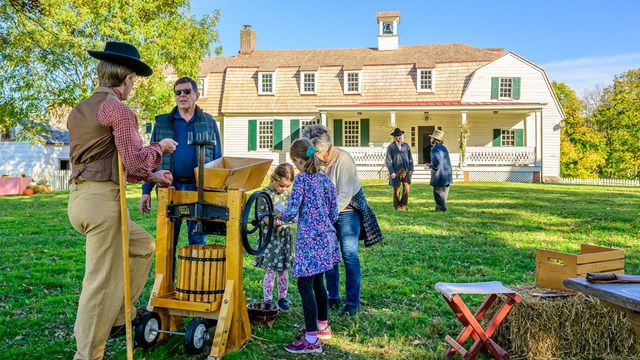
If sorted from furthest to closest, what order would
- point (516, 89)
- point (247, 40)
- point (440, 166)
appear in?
point (247, 40)
point (516, 89)
point (440, 166)

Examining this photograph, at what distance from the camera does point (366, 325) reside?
495cm

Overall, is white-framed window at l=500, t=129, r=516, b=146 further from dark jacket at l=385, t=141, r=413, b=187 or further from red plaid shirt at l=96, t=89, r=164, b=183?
red plaid shirt at l=96, t=89, r=164, b=183

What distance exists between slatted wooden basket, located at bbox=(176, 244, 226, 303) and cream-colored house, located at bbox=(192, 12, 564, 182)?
23033mm

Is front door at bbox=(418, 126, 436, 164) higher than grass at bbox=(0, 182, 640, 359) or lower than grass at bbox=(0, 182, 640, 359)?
higher

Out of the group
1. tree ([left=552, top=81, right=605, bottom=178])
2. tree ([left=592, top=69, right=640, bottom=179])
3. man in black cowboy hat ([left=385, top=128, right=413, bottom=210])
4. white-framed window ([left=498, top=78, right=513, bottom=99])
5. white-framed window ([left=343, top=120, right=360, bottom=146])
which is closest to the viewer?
man in black cowboy hat ([left=385, top=128, right=413, bottom=210])

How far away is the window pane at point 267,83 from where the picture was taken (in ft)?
102

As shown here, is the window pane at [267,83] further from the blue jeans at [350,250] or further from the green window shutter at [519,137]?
the blue jeans at [350,250]

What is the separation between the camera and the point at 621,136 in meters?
34.2

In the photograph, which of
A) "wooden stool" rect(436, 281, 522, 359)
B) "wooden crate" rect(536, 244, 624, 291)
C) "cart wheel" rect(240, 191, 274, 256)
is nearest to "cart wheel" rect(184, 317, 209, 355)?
"cart wheel" rect(240, 191, 274, 256)

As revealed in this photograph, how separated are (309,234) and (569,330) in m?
2.12

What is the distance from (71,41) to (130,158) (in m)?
14.6

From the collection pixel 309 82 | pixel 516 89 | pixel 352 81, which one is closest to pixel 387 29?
pixel 352 81

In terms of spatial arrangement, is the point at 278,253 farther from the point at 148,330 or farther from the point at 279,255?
the point at 148,330

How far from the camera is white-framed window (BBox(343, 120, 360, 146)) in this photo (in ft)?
99.1
